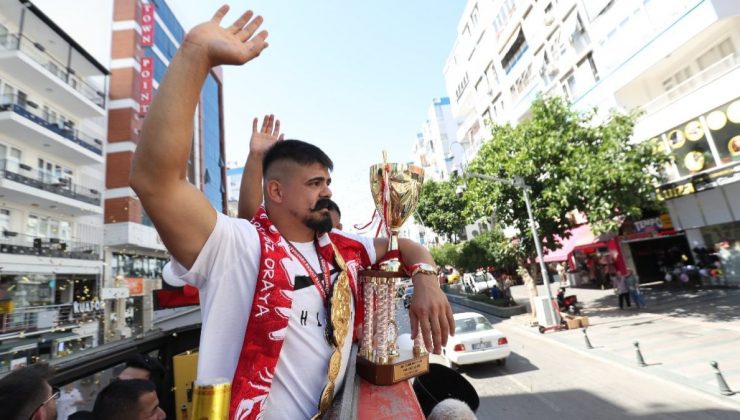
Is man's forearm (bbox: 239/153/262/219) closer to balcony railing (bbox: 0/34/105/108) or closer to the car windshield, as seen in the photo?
the car windshield

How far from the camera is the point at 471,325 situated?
10070mm

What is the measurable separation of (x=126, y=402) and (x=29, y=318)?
19.1 meters

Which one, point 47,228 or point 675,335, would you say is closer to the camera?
point 675,335

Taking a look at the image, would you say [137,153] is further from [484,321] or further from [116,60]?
[116,60]

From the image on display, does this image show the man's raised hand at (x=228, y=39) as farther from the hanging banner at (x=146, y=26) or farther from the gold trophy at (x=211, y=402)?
the hanging banner at (x=146, y=26)

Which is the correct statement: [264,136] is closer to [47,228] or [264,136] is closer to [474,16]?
[47,228]

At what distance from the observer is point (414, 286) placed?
1.68m

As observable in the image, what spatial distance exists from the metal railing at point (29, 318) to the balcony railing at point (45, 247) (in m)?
2.47

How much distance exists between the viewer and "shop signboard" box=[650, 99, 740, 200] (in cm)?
1295

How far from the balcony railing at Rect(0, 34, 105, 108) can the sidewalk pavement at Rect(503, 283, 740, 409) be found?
2554 centimetres

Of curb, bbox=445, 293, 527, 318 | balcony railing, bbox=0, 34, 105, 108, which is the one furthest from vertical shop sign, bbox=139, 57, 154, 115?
curb, bbox=445, 293, 527, 318

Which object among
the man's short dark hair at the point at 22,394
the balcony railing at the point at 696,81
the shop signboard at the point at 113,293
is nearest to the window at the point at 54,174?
A: the shop signboard at the point at 113,293

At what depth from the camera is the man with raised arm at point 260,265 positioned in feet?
3.55

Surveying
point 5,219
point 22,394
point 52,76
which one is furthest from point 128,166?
point 22,394
